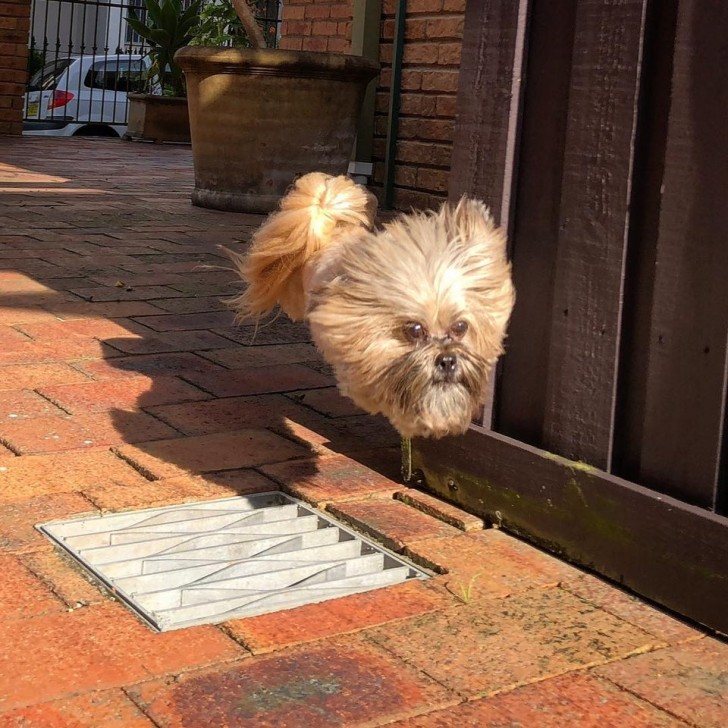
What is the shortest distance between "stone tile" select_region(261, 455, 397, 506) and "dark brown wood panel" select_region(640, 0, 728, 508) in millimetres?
943

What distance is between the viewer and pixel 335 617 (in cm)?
247

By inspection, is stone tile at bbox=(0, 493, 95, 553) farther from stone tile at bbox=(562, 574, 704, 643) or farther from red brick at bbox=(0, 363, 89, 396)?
stone tile at bbox=(562, 574, 704, 643)

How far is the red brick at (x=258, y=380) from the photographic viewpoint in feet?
13.7

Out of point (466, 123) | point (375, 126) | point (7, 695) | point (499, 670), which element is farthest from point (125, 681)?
point (375, 126)

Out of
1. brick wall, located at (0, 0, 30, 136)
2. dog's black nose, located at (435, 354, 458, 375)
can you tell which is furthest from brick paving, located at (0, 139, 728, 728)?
brick wall, located at (0, 0, 30, 136)

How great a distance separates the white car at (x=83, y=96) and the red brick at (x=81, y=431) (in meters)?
14.4

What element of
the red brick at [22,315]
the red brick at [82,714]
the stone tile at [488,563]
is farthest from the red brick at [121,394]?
the red brick at [82,714]

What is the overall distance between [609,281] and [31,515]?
154 cm

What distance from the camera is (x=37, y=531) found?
9.25ft

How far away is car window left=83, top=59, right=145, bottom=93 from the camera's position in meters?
18.2

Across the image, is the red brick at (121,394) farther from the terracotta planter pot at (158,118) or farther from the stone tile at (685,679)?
the terracotta planter pot at (158,118)

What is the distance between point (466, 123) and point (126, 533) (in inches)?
54.9

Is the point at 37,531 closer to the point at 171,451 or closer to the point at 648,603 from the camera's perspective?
the point at 171,451

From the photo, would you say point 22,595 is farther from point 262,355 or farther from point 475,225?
point 262,355
